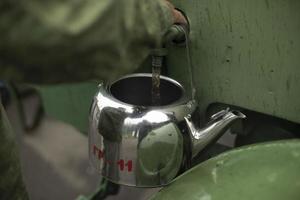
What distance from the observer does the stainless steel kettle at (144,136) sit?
942mm

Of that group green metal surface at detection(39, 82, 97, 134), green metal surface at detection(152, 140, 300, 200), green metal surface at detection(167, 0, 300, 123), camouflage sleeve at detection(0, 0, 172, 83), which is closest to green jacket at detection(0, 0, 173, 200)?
camouflage sleeve at detection(0, 0, 172, 83)

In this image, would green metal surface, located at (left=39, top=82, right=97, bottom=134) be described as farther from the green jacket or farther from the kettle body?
the green jacket

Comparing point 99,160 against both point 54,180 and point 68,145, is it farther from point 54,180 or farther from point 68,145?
point 68,145

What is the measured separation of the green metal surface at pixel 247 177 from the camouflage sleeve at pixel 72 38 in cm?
32

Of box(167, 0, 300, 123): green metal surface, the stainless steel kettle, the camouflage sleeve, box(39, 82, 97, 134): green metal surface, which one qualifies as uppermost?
the camouflage sleeve

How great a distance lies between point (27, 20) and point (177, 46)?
634 mm

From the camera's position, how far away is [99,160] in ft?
3.32

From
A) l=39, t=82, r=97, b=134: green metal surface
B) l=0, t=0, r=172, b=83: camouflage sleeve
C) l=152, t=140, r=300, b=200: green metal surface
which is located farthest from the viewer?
l=39, t=82, r=97, b=134: green metal surface

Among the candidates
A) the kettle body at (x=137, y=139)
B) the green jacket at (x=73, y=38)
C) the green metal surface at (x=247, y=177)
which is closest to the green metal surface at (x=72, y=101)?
the kettle body at (x=137, y=139)

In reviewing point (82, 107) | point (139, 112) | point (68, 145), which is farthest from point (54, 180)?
point (139, 112)

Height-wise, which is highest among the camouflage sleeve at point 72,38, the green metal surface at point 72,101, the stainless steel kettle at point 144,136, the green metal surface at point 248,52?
the camouflage sleeve at point 72,38

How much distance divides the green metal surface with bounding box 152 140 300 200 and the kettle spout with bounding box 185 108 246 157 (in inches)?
5.5

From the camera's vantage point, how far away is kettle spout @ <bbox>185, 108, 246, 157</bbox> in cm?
97

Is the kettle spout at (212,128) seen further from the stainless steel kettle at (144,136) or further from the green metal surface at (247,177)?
the green metal surface at (247,177)
